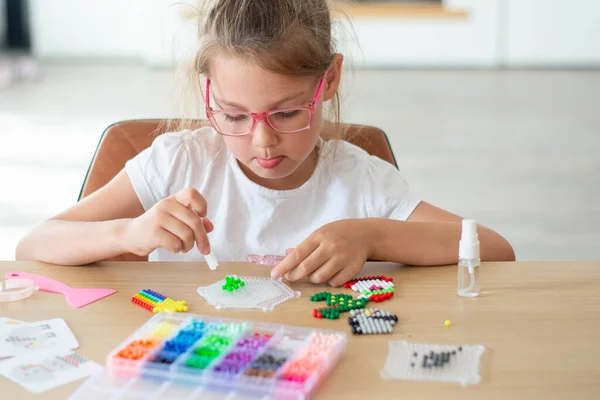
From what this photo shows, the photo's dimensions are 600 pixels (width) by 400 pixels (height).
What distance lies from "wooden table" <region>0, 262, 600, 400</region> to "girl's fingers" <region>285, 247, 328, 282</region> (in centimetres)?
2

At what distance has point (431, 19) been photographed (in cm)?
700

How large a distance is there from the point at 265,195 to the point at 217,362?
2.32 ft

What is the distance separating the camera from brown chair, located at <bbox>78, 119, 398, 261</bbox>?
169 cm

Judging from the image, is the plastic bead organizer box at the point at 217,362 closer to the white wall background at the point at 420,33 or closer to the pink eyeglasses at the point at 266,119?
the pink eyeglasses at the point at 266,119

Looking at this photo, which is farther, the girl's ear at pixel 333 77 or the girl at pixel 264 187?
the girl's ear at pixel 333 77

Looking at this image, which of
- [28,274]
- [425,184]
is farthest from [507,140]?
[28,274]

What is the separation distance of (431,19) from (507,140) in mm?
2530

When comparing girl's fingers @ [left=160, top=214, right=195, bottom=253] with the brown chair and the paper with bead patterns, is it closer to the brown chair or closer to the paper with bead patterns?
the paper with bead patterns

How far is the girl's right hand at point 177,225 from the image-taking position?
120 cm

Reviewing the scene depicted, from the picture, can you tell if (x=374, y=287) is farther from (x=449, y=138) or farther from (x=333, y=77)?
(x=449, y=138)

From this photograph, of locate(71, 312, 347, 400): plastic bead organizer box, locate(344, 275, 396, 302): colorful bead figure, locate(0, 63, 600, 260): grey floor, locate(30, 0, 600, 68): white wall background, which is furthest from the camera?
locate(30, 0, 600, 68): white wall background

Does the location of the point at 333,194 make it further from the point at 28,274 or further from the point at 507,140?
the point at 507,140

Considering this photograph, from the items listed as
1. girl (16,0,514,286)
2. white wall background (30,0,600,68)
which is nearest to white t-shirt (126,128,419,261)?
girl (16,0,514,286)

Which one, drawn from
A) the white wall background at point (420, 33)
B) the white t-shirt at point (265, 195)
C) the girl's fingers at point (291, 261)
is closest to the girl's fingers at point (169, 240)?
the girl's fingers at point (291, 261)
